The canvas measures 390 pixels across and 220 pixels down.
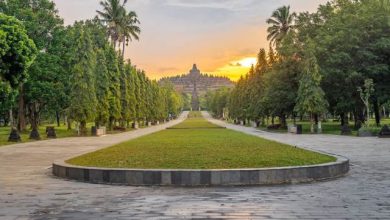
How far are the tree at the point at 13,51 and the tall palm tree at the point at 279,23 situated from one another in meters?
59.9

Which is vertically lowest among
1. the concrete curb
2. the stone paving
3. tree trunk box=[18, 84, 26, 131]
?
the stone paving

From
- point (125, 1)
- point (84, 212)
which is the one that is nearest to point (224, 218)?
point (84, 212)

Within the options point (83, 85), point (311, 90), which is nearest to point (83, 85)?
point (83, 85)

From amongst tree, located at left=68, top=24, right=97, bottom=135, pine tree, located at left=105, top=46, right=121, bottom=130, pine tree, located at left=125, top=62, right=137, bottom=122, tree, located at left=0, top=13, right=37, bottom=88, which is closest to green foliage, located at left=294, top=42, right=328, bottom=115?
tree, located at left=68, top=24, right=97, bottom=135

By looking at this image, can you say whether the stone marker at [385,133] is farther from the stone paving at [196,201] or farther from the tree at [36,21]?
the tree at [36,21]

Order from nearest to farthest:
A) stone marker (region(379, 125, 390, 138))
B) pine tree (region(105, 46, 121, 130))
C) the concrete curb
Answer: the concrete curb
stone marker (region(379, 125, 390, 138))
pine tree (region(105, 46, 121, 130))

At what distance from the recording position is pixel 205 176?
482 inches

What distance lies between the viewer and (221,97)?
6437 inches

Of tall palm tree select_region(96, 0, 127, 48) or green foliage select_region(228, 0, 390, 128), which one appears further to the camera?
tall palm tree select_region(96, 0, 127, 48)

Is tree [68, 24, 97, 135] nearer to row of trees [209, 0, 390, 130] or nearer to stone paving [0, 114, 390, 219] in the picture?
row of trees [209, 0, 390, 130]

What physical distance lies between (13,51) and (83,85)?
22.5 m

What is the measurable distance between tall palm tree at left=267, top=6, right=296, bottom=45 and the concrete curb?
68247mm

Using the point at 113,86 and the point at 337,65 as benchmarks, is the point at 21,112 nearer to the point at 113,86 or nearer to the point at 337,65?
the point at 113,86

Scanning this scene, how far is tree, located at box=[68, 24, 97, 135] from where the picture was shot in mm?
45219
